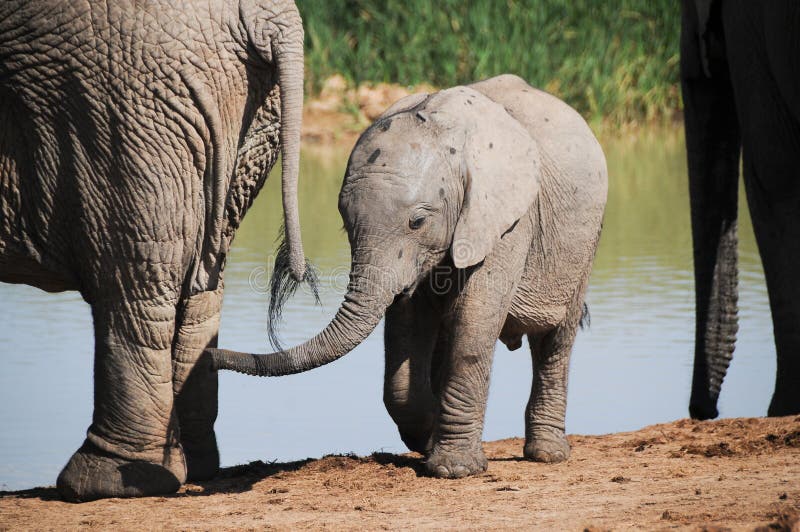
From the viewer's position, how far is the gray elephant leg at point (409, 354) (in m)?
5.16

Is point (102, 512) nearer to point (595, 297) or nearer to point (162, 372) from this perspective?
point (162, 372)

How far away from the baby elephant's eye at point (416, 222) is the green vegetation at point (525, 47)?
1120 centimetres

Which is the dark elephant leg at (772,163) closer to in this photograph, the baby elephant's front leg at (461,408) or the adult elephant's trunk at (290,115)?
the baby elephant's front leg at (461,408)

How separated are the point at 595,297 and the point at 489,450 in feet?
10.2

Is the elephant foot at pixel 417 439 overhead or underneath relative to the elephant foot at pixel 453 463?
overhead

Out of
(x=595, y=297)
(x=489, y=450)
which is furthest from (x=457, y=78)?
(x=489, y=450)

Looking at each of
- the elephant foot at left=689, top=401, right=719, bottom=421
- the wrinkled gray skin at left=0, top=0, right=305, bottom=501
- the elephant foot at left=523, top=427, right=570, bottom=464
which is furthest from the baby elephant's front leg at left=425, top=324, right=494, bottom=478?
the elephant foot at left=689, top=401, right=719, bottom=421

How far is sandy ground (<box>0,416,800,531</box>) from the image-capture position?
171 inches

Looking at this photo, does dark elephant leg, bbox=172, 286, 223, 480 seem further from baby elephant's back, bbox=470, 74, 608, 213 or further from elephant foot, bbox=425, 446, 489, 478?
baby elephant's back, bbox=470, 74, 608, 213

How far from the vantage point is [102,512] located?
4664 mm

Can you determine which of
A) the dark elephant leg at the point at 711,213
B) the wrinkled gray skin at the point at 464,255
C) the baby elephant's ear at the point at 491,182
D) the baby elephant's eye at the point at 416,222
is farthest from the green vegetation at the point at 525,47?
the baby elephant's eye at the point at 416,222

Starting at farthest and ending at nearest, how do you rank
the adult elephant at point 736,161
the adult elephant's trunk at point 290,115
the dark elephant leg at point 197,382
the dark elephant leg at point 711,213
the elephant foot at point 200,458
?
the dark elephant leg at point 711,213
the adult elephant at point 736,161
the elephant foot at point 200,458
the dark elephant leg at point 197,382
the adult elephant's trunk at point 290,115

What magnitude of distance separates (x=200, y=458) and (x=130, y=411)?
0.56 metres

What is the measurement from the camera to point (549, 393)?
5.48 metres
